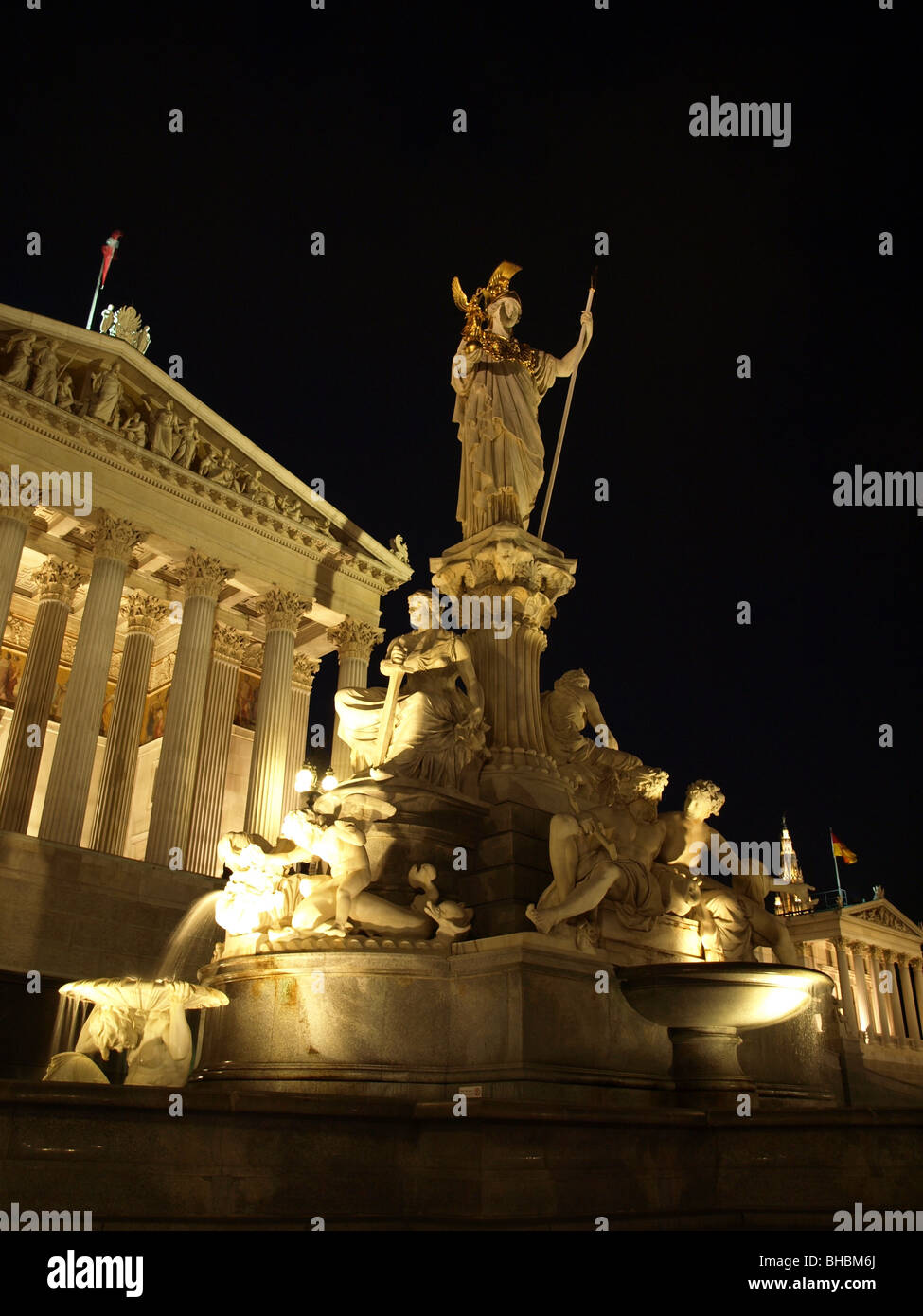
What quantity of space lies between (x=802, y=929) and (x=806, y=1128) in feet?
167

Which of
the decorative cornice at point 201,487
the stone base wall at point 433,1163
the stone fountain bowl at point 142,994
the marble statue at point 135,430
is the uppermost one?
the marble statue at point 135,430

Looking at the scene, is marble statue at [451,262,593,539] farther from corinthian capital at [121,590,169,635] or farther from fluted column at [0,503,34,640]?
corinthian capital at [121,590,169,635]

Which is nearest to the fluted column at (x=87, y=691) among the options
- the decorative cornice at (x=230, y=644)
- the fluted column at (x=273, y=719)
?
the fluted column at (x=273, y=719)

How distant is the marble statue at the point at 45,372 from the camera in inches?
1197

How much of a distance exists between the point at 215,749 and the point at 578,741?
25.3 metres

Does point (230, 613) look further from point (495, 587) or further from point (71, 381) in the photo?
point (495, 587)

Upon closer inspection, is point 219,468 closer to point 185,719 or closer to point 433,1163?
point 185,719

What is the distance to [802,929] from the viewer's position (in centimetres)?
5341

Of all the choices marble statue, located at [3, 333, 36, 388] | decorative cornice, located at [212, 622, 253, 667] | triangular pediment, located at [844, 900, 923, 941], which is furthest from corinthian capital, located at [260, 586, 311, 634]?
triangular pediment, located at [844, 900, 923, 941]

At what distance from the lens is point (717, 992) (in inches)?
320

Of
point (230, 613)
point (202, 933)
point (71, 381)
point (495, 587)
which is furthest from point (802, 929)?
point (495, 587)

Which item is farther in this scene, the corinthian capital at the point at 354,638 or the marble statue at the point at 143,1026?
the corinthian capital at the point at 354,638

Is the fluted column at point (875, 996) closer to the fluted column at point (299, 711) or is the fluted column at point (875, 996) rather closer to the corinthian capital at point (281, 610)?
the fluted column at point (299, 711)

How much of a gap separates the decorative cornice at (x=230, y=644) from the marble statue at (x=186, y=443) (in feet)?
23.3
